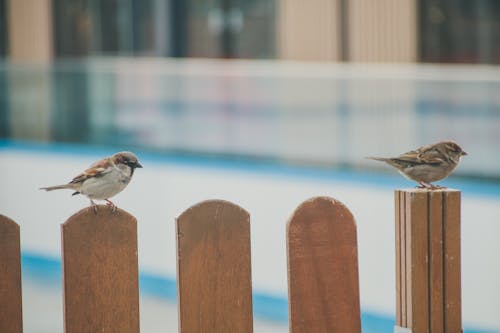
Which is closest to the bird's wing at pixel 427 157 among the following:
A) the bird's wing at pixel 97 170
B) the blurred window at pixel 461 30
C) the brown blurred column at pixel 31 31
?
the bird's wing at pixel 97 170

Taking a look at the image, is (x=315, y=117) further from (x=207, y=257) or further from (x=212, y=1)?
(x=207, y=257)

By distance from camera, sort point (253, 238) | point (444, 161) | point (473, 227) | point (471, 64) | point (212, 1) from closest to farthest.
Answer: point (444, 161)
point (473, 227)
point (253, 238)
point (471, 64)
point (212, 1)

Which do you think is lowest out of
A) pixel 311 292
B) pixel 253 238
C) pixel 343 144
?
pixel 253 238

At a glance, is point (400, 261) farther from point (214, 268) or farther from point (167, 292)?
point (167, 292)

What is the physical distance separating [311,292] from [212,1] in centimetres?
867

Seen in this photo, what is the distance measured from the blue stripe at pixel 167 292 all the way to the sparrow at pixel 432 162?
3.52 m

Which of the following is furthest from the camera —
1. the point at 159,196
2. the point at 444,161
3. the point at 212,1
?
the point at 212,1

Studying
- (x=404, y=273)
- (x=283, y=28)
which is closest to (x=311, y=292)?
(x=404, y=273)

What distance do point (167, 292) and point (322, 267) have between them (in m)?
6.50

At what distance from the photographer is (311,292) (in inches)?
101

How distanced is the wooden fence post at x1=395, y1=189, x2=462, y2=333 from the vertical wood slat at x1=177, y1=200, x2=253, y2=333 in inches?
15.9

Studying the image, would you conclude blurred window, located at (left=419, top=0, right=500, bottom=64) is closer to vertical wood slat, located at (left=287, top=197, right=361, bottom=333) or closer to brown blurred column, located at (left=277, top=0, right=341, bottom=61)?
brown blurred column, located at (left=277, top=0, right=341, bottom=61)

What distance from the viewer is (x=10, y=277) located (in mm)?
2408

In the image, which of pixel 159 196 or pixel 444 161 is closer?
pixel 444 161
